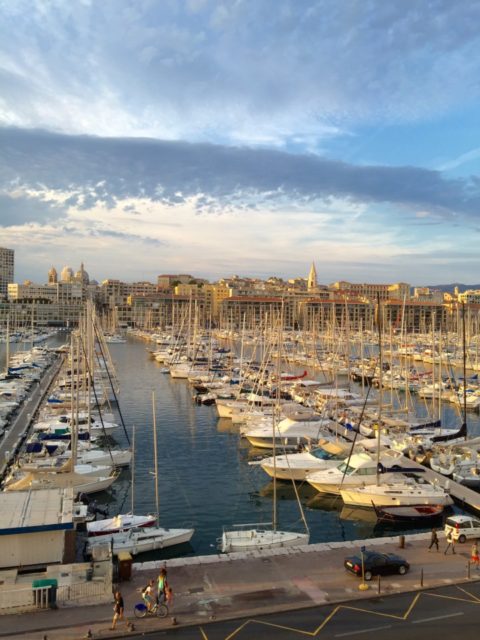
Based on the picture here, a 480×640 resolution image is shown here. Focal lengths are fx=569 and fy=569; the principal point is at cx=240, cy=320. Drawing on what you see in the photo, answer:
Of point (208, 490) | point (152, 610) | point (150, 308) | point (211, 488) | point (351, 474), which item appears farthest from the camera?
point (150, 308)

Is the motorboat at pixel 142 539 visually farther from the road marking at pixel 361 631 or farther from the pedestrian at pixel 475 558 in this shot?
the pedestrian at pixel 475 558

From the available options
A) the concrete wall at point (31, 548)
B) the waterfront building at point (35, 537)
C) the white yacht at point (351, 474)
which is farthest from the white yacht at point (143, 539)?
the white yacht at point (351, 474)

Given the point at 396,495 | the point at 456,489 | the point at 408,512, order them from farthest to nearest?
the point at 456,489 < the point at 396,495 < the point at 408,512

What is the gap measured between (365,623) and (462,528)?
6.67m

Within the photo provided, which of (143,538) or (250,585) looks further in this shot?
(143,538)

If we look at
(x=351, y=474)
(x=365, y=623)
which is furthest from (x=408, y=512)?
(x=365, y=623)

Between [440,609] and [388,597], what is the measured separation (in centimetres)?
118

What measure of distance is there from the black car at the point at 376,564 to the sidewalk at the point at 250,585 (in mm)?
190

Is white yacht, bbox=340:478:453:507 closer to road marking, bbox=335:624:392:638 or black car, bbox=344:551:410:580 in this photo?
black car, bbox=344:551:410:580

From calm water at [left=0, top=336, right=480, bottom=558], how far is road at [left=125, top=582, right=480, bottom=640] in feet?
22.4

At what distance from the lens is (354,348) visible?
95000mm

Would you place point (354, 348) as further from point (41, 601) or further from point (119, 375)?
point (41, 601)

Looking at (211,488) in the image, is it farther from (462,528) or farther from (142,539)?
(462,528)

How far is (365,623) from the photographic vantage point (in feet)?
39.8
